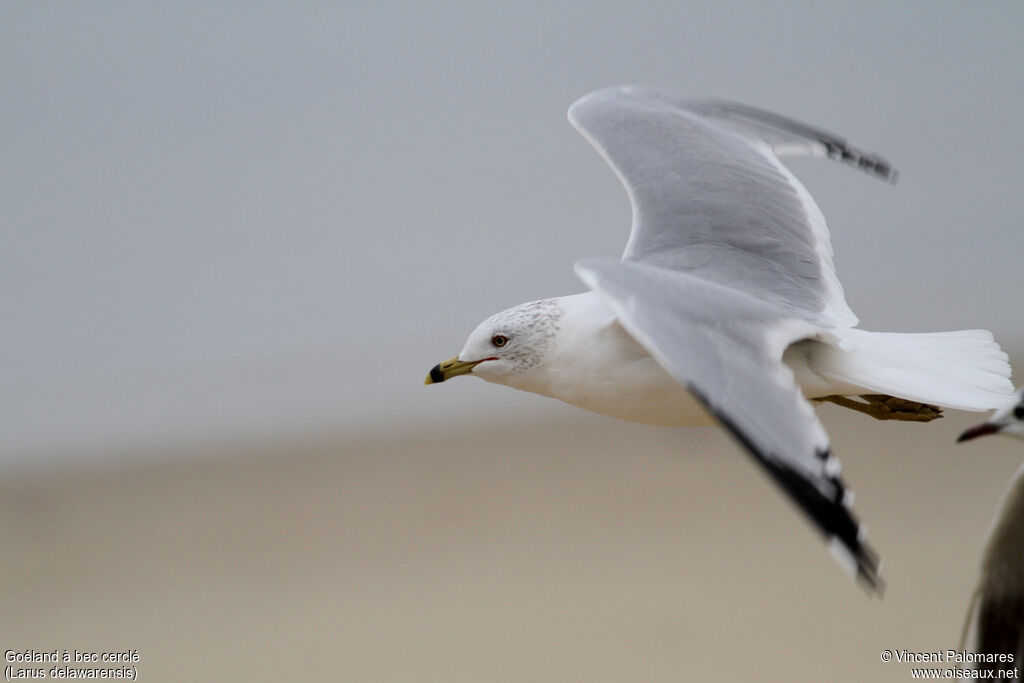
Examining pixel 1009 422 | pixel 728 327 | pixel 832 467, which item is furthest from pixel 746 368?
pixel 1009 422

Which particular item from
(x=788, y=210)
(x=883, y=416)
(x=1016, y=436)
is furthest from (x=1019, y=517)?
(x=788, y=210)

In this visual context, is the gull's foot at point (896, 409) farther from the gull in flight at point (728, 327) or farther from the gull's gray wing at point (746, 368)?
the gull's gray wing at point (746, 368)

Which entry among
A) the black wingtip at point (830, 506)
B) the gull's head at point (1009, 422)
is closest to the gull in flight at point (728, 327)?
the black wingtip at point (830, 506)

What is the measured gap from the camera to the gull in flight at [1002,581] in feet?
6.72

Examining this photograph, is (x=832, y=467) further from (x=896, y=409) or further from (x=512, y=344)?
(x=896, y=409)

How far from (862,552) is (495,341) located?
1305mm

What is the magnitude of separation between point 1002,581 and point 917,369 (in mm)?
518

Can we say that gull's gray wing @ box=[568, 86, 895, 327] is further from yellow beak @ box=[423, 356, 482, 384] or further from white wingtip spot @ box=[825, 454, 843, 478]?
white wingtip spot @ box=[825, 454, 843, 478]

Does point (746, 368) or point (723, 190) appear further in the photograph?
point (723, 190)

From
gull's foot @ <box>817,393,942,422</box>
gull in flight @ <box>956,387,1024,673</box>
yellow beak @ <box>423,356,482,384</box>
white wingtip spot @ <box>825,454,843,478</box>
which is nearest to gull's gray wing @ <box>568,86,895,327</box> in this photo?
gull's foot @ <box>817,393,942,422</box>

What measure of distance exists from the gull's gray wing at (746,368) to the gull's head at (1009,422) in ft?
1.14

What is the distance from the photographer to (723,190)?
295 cm

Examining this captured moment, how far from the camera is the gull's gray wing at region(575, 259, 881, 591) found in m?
1.52

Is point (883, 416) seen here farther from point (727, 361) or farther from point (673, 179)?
point (727, 361)
